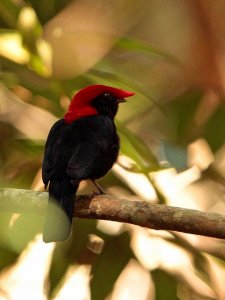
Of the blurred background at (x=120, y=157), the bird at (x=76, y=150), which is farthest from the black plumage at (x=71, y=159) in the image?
the blurred background at (x=120, y=157)

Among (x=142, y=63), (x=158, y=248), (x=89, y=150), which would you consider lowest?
(x=158, y=248)

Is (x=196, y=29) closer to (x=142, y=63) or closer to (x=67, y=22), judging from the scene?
(x=142, y=63)

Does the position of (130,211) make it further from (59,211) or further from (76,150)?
(76,150)

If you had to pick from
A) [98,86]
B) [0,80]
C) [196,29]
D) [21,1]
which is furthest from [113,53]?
[0,80]

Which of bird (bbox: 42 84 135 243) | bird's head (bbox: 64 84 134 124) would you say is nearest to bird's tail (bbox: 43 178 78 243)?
bird (bbox: 42 84 135 243)

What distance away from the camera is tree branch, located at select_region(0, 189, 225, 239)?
2734mm

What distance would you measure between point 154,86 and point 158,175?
2.65 feet

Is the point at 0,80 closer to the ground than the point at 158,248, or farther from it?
farther from it

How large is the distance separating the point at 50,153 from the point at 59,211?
476mm

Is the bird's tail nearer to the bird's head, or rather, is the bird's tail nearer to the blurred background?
the blurred background

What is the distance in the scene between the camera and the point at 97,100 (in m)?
3.96

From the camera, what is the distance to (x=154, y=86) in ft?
16.8

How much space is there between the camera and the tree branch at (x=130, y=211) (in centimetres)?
273

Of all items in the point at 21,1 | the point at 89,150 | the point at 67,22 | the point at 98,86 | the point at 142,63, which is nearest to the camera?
the point at 89,150
